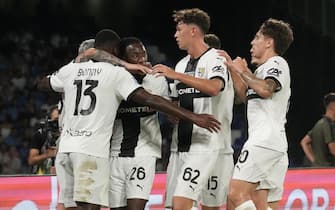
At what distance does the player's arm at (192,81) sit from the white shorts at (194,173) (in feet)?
1.63

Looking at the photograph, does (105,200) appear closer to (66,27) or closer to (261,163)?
(261,163)

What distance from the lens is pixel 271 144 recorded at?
594 centimetres

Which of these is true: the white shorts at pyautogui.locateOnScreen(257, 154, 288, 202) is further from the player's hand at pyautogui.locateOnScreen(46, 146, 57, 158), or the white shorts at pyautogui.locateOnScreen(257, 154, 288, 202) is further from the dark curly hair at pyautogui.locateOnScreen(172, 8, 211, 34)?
the player's hand at pyautogui.locateOnScreen(46, 146, 57, 158)

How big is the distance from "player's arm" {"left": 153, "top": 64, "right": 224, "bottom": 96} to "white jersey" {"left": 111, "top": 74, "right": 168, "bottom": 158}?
456mm

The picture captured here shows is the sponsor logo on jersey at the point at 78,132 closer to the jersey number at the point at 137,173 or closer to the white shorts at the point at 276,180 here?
the jersey number at the point at 137,173

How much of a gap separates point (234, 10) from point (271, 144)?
34.6 feet

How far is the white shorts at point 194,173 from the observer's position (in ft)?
19.3

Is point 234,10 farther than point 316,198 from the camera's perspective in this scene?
Yes

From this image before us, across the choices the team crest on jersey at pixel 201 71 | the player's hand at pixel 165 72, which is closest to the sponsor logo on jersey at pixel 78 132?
the player's hand at pixel 165 72

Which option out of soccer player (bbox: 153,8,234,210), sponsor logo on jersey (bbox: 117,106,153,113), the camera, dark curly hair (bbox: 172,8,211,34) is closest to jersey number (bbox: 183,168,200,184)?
soccer player (bbox: 153,8,234,210)

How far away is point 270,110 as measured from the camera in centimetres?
597

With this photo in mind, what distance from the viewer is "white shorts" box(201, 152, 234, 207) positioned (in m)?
6.16

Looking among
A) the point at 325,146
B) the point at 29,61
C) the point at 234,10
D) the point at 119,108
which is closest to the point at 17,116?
the point at 29,61

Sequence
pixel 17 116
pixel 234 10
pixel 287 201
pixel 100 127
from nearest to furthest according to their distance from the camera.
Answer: pixel 100 127, pixel 287 201, pixel 17 116, pixel 234 10
